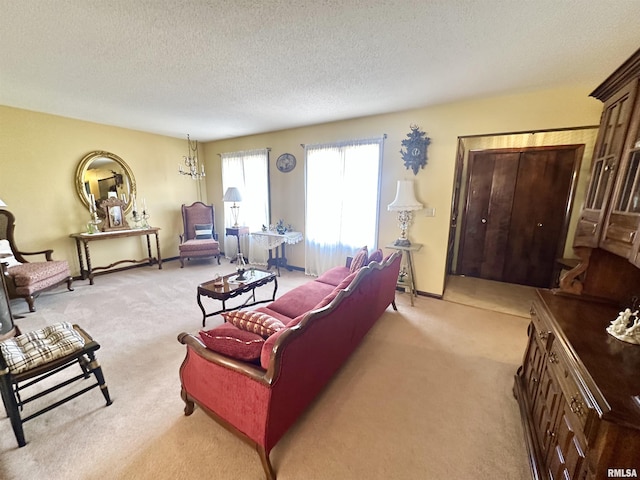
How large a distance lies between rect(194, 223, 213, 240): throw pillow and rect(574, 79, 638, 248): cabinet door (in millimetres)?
5454

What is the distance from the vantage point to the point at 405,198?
336cm

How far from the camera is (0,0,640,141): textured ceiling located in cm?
158

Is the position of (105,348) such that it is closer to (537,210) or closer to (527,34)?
(527,34)

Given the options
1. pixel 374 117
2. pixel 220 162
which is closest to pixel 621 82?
pixel 374 117

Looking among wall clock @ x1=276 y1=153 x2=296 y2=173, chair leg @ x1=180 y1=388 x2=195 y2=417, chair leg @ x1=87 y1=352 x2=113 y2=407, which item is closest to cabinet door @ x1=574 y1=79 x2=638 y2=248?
chair leg @ x1=180 y1=388 x2=195 y2=417

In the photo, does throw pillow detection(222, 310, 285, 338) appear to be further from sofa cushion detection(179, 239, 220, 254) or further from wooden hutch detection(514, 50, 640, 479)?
sofa cushion detection(179, 239, 220, 254)

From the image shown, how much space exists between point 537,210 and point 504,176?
69 centimetres

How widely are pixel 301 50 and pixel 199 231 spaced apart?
14.1 feet

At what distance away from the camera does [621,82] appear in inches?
61.5

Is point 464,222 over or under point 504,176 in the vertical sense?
under

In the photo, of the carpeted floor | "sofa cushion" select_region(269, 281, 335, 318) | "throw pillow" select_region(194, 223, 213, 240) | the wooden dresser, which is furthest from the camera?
"throw pillow" select_region(194, 223, 213, 240)

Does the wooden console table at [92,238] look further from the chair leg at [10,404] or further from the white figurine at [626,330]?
the white figurine at [626,330]

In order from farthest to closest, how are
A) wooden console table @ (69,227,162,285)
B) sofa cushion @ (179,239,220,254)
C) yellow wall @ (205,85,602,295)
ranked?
sofa cushion @ (179,239,220,254) < wooden console table @ (69,227,162,285) < yellow wall @ (205,85,602,295)

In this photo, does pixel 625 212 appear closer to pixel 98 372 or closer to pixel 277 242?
pixel 98 372
